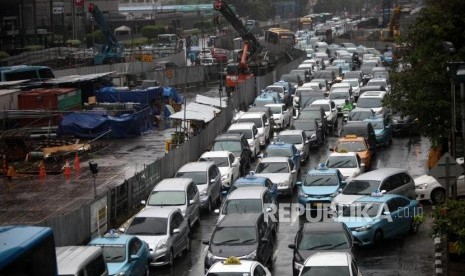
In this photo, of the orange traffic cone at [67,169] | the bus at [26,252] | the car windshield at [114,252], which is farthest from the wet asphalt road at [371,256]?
the bus at [26,252]

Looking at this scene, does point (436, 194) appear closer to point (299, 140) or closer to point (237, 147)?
point (299, 140)

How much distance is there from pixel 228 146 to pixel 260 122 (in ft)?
19.2

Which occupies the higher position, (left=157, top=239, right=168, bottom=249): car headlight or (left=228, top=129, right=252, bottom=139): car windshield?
(left=228, top=129, right=252, bottom=139): car windshield

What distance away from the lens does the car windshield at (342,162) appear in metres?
32.8

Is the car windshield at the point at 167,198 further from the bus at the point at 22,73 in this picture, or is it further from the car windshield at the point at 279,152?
the bus at the point at 22,73

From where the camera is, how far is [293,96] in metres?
55.6

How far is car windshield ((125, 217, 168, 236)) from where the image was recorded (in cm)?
2425

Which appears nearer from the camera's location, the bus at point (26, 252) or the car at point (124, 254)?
the bus at point (26, 252)

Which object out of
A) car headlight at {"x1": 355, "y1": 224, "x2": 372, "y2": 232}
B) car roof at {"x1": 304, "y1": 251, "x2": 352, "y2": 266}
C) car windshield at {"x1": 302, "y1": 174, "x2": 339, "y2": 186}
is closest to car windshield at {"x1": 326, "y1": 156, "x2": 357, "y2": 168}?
car windshield at {"x1": 302, "y1": 174, "x2": 339, "y2": 186}

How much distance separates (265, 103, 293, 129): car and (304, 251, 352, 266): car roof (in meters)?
26.4

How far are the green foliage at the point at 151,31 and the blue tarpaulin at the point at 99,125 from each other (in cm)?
7206

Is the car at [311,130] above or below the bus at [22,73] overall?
below

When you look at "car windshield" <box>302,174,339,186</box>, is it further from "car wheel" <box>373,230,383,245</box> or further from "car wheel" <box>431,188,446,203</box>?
"car wheel" <box>373,230,383,245</box>

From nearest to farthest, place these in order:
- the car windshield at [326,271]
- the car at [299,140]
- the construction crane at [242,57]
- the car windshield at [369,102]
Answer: the car windshield at [326,271] < the car at [299,140] < the car windshield at [369,102] < the construction crane at [242,57]
